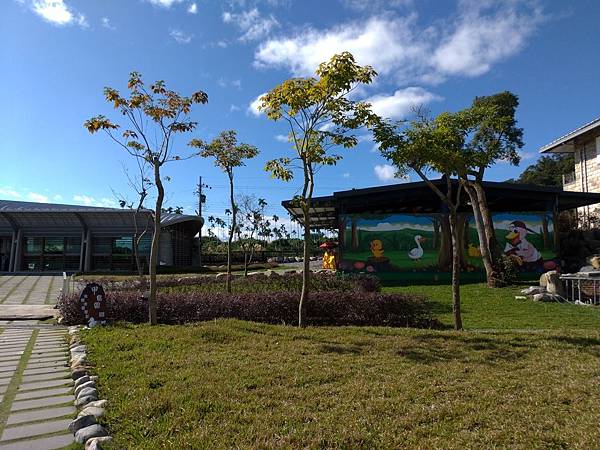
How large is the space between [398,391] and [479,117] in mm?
5464

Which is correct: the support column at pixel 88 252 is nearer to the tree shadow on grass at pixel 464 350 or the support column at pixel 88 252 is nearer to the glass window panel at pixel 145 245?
the glass window panel at pixel 145 245

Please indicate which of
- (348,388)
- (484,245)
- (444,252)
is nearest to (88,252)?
(444,252)

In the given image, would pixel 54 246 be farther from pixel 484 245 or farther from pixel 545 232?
pixel 545 232

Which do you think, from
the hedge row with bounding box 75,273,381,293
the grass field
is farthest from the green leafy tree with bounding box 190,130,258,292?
the grass field

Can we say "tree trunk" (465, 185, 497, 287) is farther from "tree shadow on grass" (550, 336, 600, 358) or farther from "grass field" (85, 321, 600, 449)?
"grass field" (85, 321, 600, 449)

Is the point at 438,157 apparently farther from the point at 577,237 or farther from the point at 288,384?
the point at 577,237

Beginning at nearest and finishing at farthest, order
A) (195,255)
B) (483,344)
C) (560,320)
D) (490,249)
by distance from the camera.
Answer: (483,344)
(560,320)
(490,249)
(195,255)

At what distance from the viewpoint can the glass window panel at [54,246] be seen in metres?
35.2

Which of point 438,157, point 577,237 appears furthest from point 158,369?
point 577,237

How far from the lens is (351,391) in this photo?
432 centimetres

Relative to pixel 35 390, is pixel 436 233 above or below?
above

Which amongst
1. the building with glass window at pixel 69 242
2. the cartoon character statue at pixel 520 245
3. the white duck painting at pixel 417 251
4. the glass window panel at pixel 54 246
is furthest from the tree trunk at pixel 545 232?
the glass window panel at pixel 54 246

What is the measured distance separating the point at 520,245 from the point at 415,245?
4974 millimetres

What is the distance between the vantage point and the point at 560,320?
10133 mm
